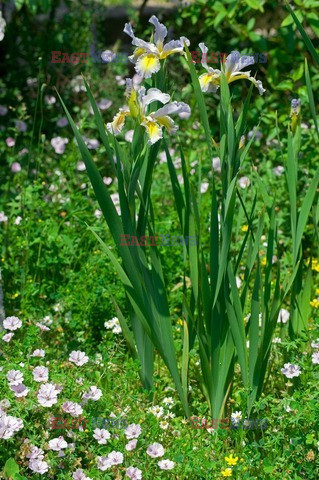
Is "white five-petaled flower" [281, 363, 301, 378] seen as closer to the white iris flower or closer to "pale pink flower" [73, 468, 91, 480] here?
"pale pink flower" [73, 468, 91, 480]

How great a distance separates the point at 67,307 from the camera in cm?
291

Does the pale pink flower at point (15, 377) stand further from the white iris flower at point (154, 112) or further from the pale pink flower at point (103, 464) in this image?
the white iris flower at point (154, 112)

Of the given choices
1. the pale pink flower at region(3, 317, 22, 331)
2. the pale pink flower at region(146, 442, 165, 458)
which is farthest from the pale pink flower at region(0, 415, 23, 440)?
the pale pink flower at region(3, 317, 22, 331)

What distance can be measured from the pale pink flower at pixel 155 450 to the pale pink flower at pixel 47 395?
0.29 metres

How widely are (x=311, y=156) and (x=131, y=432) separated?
1821 millimetres

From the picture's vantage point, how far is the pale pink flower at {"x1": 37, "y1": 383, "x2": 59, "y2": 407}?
205 centimetres

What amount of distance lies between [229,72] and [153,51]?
23cm

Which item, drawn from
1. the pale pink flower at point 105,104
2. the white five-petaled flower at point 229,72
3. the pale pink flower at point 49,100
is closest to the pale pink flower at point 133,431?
the white five-petaled flower at point 229,72

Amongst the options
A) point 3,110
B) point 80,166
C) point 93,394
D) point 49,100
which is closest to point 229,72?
point 93,394

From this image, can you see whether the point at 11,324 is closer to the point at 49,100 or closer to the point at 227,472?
the point at 227,472

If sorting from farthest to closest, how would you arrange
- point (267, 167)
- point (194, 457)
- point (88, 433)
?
point (267, 167) < point (88, 433) < point (194, 457)

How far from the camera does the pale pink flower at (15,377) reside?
207 cm

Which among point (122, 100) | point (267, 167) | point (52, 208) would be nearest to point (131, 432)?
point (52, 208)

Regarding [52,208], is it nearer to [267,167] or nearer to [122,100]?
[267,167]
